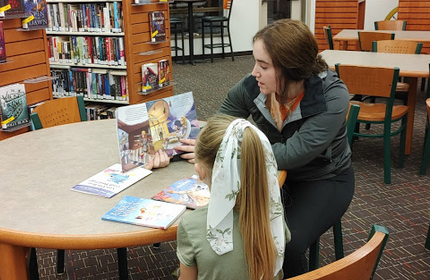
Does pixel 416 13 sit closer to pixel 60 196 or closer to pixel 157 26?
pixel 157 26

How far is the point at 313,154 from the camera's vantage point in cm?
193

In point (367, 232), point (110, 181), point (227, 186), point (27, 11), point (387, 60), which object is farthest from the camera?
point (387, 60)

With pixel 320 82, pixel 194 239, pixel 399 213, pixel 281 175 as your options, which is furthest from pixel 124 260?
pixel 399 213

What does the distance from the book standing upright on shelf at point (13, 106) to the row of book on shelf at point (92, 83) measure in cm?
145

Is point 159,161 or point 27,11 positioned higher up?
point 27,11

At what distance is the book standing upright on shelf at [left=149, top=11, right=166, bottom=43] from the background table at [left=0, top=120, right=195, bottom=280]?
8.40 ft

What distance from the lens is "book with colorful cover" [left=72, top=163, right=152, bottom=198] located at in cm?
170

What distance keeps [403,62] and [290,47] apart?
106 inches

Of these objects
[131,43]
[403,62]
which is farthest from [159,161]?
[403,62]

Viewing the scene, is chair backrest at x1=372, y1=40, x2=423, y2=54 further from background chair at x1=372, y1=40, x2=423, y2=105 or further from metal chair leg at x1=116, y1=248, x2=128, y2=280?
metal chair leg at x1=116, y1=248, x2=128, y2=280

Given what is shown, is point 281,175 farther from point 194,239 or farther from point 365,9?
point 365,9

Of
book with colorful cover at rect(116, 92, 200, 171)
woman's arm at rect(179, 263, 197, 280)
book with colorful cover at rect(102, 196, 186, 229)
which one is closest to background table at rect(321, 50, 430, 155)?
book with colorful cover at rect(116, 92, 200, 171)

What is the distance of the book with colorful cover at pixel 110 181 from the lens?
5.57 ft

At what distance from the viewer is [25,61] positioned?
3.42 m
